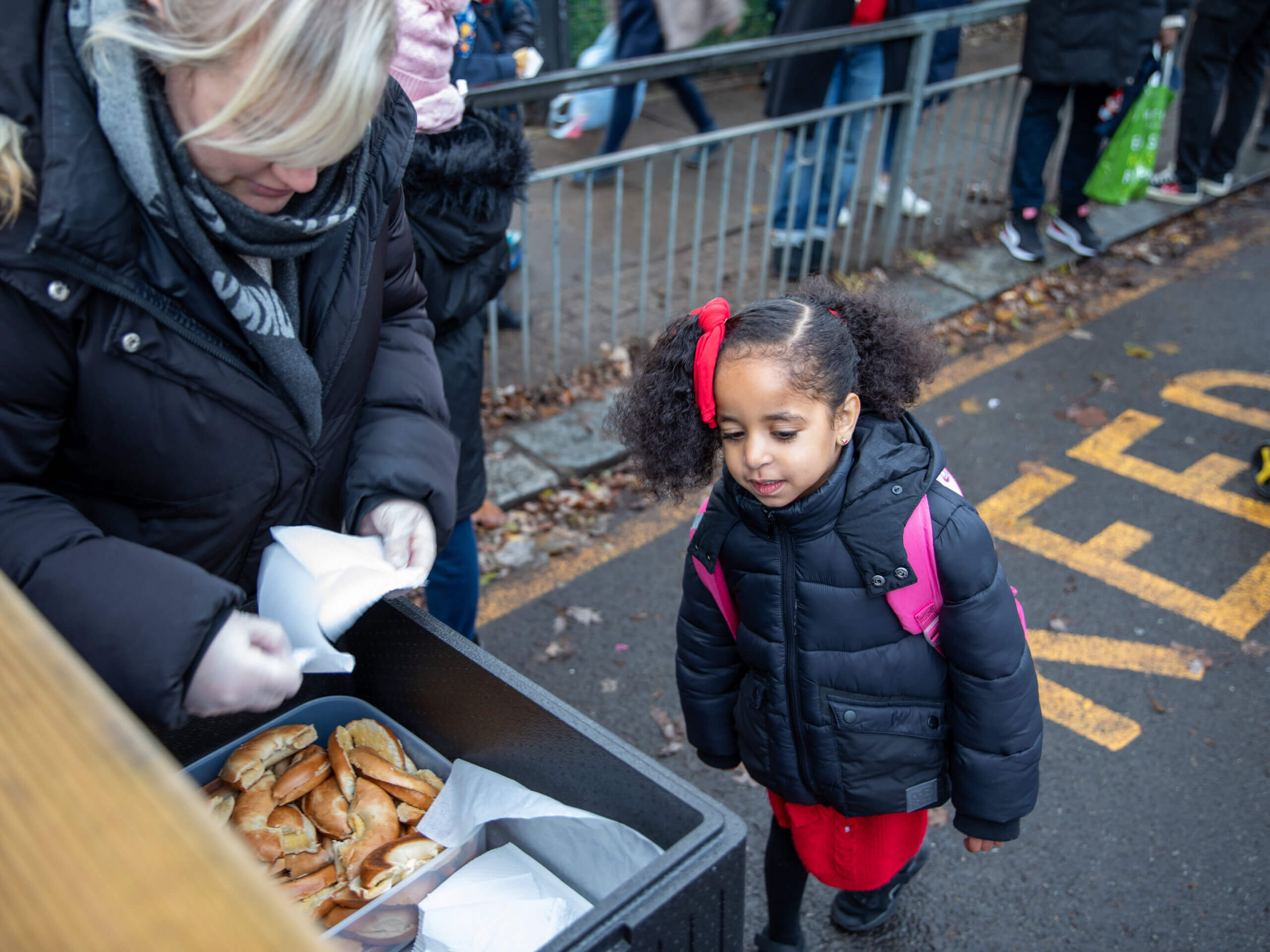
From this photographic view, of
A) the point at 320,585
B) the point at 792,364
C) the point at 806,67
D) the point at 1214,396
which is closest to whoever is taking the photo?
the point at 320,585

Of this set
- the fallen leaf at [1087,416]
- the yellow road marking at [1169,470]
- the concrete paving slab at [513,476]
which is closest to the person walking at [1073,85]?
the fallen leaf at [1087,416]

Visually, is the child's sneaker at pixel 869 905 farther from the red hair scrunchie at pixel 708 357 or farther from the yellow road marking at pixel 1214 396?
the yellow road marking at pixel 1214 396

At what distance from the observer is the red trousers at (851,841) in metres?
2.15

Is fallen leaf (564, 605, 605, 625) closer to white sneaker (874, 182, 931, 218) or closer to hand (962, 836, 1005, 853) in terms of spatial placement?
hand (962, 836, 1005, 853)

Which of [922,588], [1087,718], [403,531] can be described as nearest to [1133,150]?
[1087,718]

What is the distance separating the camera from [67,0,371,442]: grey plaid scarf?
45.9 inches

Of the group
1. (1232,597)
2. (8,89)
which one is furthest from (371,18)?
(1232,597)

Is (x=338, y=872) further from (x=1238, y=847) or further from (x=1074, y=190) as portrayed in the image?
(x=1074, y=190)

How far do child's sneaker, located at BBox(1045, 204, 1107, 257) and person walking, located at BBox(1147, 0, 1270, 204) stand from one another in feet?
4.53

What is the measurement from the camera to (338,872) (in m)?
1.44

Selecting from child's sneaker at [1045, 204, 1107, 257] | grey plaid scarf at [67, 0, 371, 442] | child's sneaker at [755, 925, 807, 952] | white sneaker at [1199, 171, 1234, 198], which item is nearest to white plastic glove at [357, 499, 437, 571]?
grey plaid scarf at [67, 0, 371, 442]

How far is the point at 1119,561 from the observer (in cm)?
390

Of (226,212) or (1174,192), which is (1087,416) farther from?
(226,212)

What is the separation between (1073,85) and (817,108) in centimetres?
150
